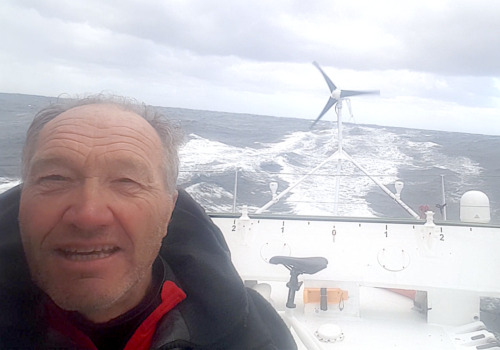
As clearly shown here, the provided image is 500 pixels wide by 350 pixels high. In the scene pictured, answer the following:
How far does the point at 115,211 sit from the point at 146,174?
0.15 metres

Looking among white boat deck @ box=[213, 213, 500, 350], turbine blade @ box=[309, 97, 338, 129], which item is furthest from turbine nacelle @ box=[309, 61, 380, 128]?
white boat deck @ box=[213, 213, 500, 350]

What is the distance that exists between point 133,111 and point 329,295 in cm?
229

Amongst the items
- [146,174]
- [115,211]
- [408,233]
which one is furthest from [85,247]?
[408,233]

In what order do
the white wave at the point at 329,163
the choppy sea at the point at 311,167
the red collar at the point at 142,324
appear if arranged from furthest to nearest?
the white wave at the point at 329,163
the choppy sea at the point at 311,167
the red collar at the point at 142,324

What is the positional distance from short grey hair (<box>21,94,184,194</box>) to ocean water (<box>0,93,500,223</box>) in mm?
783

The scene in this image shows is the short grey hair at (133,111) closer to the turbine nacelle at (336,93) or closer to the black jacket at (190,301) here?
the black jacket at (190,301)

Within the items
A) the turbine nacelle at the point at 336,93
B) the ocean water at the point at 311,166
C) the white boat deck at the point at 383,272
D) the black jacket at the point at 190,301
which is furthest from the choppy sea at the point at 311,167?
the turbine nacelle at the point at 336,93

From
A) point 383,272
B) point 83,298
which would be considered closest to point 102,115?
point 83,298

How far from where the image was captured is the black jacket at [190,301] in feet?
3.15

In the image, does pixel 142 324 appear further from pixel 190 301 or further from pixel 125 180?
pixel 125 180

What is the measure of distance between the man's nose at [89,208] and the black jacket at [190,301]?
0.30 metres

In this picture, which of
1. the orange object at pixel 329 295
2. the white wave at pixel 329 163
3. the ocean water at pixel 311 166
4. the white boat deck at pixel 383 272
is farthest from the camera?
the white wave at pixel 329 163

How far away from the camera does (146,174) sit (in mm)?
986

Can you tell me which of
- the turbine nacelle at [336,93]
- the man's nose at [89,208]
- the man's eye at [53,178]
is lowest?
the man's nose at [89,208]
